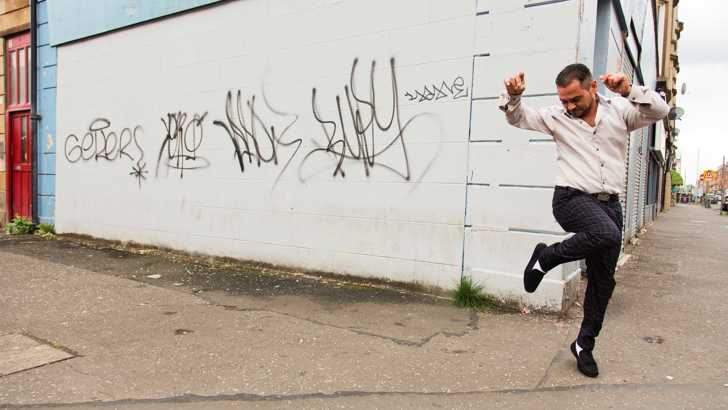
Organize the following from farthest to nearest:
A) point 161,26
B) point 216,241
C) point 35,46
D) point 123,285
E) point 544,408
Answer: point 35,46
point 161,26
point 216,241
point 123,285
point 544,408

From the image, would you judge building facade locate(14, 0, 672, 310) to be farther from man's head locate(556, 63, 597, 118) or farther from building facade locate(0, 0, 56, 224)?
man's head locate(556, 63, 597, 118)

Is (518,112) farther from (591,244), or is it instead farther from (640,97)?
(591,244)

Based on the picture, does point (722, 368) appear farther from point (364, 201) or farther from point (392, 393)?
point (364, 201)

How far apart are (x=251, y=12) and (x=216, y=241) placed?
282 centimetres

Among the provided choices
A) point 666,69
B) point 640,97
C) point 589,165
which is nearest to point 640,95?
point 640,97

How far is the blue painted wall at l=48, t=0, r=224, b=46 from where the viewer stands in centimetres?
690

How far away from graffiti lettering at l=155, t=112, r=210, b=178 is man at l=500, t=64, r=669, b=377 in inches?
185

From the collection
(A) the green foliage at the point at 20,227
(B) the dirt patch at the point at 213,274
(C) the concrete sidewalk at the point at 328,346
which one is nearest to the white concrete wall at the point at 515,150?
(C) the concrete sidewalk at the point at 328,346

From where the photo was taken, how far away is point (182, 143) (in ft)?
22.5

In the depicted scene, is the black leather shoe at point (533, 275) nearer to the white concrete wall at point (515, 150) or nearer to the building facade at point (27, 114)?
the white concrete wall at point (515, 150)

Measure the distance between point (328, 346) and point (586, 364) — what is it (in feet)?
5.37

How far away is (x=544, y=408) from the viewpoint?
2.65 m

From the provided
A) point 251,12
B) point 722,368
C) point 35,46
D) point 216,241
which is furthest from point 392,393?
point 35,46

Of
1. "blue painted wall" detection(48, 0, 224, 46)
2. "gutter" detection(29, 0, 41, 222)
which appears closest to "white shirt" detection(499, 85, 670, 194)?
"blue painted wall" detection(48, 0, 224, 46)
